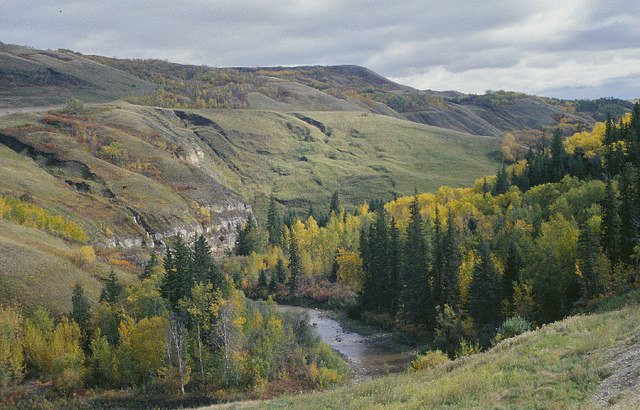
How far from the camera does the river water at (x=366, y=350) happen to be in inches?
2825

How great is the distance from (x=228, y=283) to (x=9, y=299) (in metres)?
25.7

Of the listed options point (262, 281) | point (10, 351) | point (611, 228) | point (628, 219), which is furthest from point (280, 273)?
point (628, 219)

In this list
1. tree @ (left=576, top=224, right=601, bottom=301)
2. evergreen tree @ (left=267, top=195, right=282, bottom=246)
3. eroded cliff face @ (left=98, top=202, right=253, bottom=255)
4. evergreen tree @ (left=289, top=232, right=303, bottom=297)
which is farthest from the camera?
evergreen tree @ (left=267, top=195, right=282, bottom=246)

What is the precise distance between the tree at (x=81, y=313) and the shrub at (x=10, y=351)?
591 cm

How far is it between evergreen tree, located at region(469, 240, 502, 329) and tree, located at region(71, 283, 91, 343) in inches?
2041

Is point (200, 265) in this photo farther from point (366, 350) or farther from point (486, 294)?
point (486, 294)

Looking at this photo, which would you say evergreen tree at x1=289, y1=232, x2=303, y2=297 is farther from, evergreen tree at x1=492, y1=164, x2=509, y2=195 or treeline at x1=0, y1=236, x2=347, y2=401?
treeline at x1=0, y1=236, x2=347, y2=401

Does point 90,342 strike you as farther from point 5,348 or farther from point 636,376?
point 636,376

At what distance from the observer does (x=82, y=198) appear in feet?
457

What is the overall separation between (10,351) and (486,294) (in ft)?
199

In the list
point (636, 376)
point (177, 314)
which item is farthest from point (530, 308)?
point (636, 376)

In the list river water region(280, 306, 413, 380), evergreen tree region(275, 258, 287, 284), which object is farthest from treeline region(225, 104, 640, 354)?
river water region(280, 306, 413, 380)

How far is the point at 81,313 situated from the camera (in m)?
63.8

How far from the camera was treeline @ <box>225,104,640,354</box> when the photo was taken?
71.6m
